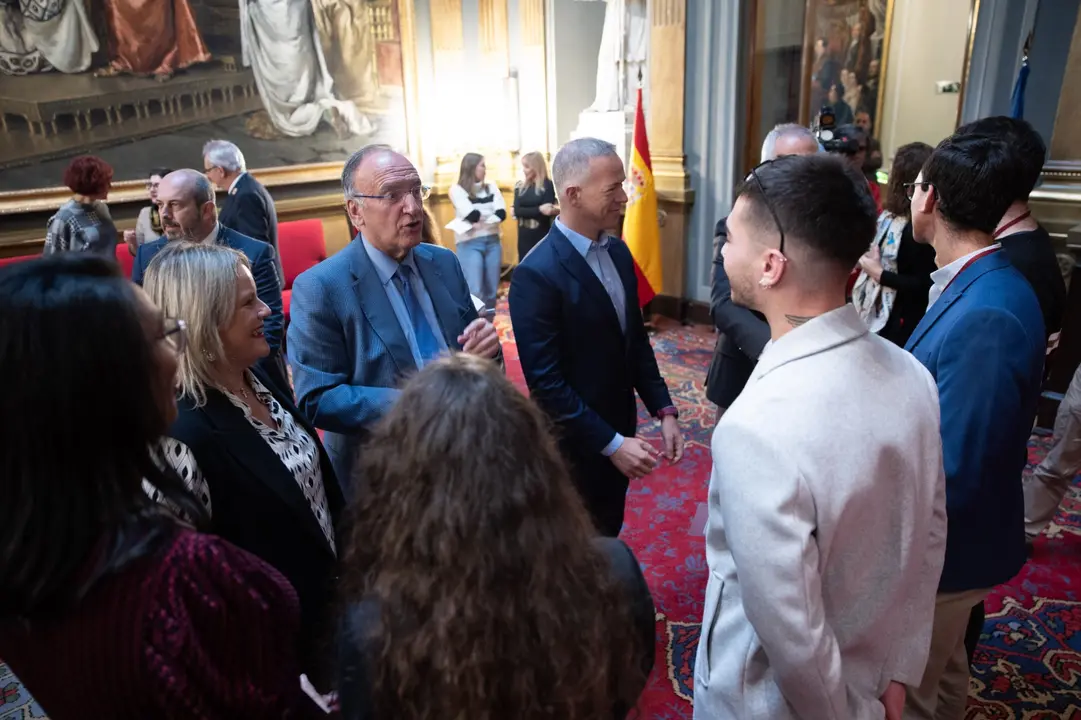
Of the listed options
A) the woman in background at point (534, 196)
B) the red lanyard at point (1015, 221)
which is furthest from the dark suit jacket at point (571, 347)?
the woman in background at point (534, 196)

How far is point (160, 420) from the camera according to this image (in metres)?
0.92

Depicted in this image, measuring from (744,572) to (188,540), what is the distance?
81 centimetres

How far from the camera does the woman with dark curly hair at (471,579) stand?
85 cm

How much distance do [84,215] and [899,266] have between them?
13.6 feet

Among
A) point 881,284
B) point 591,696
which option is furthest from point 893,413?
point 881,284

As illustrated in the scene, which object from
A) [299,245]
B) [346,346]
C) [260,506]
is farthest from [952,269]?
[299,245]

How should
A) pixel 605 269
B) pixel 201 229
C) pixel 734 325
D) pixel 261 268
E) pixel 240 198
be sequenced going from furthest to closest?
pixel 240 198 < pixel 201 229 < pixel 261 268 < pixel 734 325 < pixel 605 269

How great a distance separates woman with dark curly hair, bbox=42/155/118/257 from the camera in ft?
11.9

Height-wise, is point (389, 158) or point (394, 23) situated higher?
point (394, 23)

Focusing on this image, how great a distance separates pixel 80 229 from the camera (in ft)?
12.0

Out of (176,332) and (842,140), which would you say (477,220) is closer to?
(842,140)

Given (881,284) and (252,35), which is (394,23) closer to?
(252,35)

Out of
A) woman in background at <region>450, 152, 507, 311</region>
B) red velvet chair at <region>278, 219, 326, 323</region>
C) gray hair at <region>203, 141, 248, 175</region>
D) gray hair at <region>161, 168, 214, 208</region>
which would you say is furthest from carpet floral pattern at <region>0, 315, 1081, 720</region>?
red velvet chair at <region>278, 219, 326, 323</region>

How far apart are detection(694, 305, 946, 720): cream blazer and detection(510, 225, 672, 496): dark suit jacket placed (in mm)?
874
